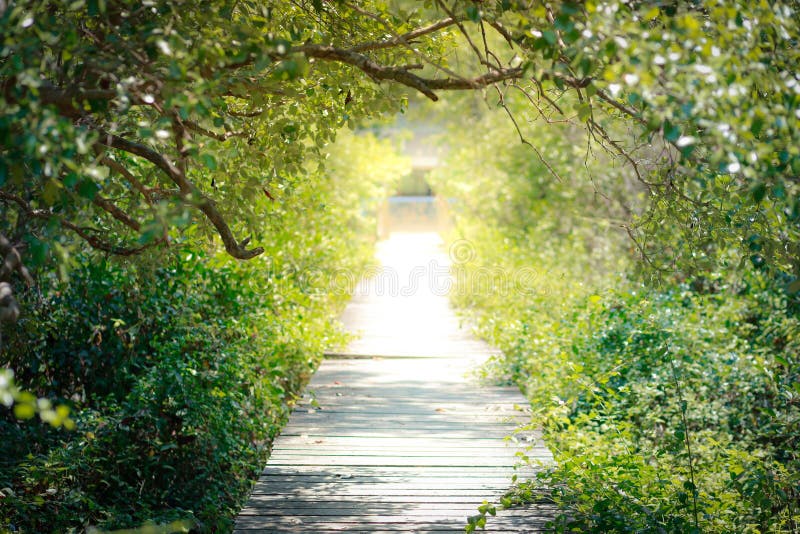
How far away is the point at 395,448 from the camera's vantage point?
5520mm

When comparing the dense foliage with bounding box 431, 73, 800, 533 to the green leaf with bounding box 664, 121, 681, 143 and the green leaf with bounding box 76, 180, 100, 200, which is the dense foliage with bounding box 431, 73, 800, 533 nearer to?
the green leaf with bounding box 664, 121, 681, 143

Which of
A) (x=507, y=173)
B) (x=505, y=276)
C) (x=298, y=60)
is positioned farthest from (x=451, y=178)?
(x=298, y=60)

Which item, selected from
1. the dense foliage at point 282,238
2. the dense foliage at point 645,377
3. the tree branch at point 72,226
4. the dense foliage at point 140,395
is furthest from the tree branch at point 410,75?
the dense foliage at point 140,395

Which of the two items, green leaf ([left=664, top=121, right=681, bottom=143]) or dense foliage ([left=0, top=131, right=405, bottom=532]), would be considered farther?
dense foliage ([left=0, top=131, right=405, bottom=532])

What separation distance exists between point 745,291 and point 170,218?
22.6 feet

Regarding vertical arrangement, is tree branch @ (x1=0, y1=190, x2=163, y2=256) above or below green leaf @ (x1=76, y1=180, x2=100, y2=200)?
above

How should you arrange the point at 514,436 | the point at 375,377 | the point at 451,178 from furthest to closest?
the point at 451,178 → the point at 375,377 → the point at 514,436

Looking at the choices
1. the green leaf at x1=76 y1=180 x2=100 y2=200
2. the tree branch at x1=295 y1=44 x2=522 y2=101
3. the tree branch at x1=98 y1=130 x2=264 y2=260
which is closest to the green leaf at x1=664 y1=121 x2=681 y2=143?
the tree branch at x1=295 y1=44 x2=522 y2=101

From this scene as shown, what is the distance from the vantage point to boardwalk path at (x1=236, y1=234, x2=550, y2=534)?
4277 millimetres

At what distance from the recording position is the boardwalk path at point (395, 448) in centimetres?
428

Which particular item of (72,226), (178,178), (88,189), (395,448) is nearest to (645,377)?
(395,448)

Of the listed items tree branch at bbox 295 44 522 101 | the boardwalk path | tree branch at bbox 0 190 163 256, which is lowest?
the boardwalk path

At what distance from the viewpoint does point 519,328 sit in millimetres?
8453

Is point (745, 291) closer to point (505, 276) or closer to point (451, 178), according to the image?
point (505, 276)
